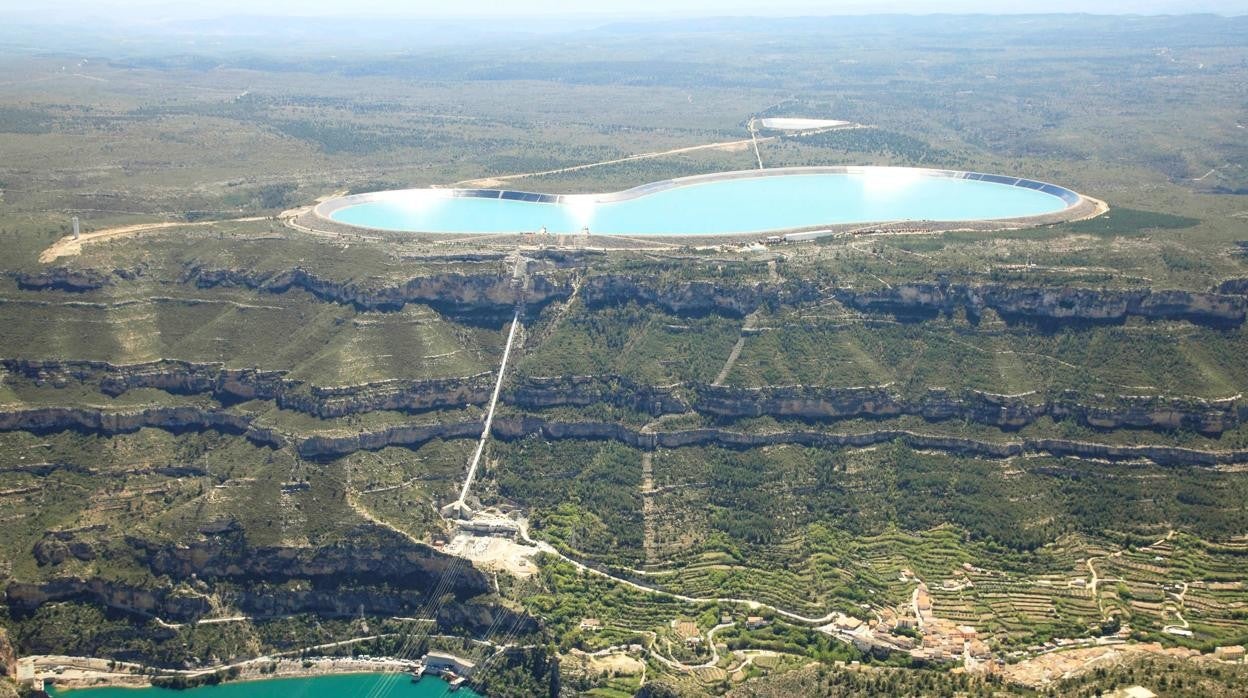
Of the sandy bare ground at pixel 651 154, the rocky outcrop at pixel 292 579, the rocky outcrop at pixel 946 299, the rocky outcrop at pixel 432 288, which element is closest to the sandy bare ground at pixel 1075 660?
the rocky outcrop at pixel 292 579

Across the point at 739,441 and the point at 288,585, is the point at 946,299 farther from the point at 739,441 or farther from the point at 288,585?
the point at 288,585

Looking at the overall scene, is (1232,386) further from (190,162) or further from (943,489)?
(190,162)

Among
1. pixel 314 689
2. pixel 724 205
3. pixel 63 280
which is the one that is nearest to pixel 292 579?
pixel 314 689

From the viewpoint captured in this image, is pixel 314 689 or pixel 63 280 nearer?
pixel 314 689

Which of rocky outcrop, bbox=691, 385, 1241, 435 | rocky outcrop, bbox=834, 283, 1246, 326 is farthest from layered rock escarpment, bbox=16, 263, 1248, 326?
rocky outcrop, bbox=691, 385, 1241, 435

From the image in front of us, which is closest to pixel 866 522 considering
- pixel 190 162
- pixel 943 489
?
pixel 943 489

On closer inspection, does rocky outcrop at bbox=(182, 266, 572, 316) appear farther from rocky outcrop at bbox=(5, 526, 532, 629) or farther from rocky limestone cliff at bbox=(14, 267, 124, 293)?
rocky outcrop at bbox=(5, 526, 532, 629)
